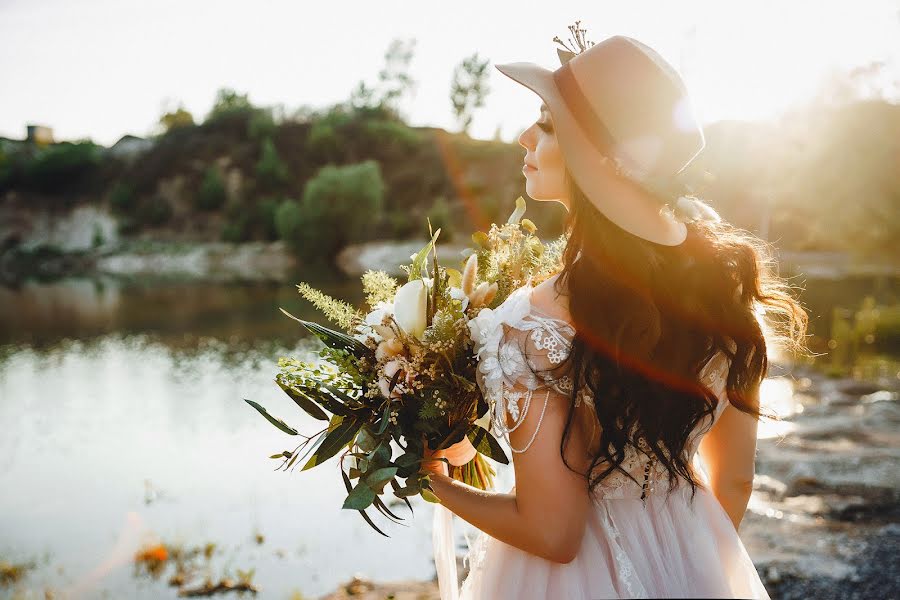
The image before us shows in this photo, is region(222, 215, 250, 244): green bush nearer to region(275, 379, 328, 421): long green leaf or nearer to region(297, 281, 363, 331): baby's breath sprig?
region(297, 281, 363, 331): baby's breath sprig

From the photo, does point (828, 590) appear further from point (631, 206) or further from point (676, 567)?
point (631, 206)

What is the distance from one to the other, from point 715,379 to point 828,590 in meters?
4.59

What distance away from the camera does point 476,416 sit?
182 centimetres

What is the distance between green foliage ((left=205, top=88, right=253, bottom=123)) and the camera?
72.5 m

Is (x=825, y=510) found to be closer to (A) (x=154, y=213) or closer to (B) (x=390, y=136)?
(B) (x=390, y=136)

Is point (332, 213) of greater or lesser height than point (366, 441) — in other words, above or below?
below

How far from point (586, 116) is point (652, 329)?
0.48 metres

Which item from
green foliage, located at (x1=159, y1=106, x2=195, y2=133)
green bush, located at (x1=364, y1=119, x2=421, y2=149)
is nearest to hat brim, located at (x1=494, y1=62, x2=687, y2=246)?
green bush, located at (x1=364, y1=119, x2=421, y2=149)

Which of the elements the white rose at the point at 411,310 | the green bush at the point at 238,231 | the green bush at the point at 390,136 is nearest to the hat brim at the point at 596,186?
the white rose at the point at 411,310

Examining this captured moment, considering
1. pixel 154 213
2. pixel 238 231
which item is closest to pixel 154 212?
pixel 154 213

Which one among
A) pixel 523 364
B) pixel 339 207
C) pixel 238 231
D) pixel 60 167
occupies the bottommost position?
pixel 238 231

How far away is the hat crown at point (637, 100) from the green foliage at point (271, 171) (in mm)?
65153

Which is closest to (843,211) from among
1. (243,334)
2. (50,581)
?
(243,334)

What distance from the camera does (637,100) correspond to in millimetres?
1438
